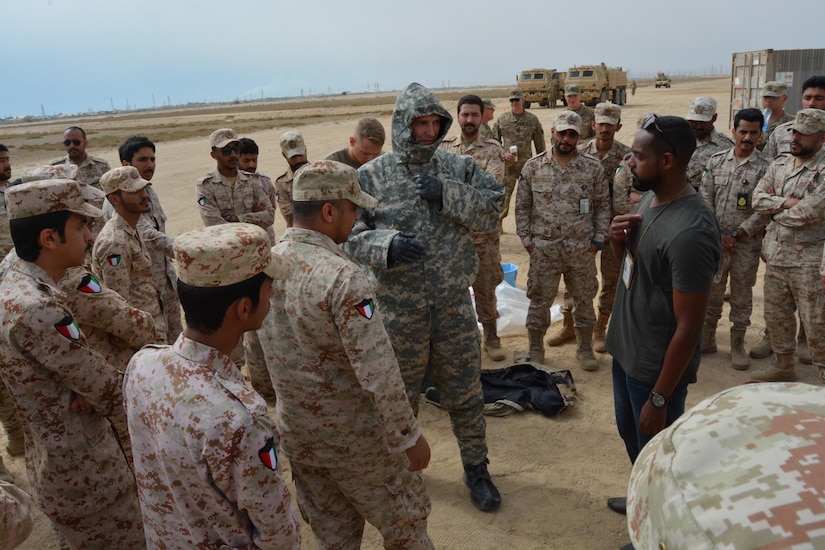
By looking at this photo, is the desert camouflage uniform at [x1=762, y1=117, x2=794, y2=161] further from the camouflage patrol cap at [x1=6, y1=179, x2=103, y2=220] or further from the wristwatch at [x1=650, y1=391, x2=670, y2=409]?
the camouflage patrol cap at [x1=6, y1=179, x2=103, y2=220]

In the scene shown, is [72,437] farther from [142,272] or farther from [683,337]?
[683,337]

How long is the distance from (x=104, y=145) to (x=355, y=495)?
33683 mm

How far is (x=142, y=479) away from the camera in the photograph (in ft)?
5.97

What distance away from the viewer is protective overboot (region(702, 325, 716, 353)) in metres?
5.52

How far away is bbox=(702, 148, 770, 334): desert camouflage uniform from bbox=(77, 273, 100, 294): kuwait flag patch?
487 cm

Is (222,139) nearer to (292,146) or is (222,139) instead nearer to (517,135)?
(292,146)

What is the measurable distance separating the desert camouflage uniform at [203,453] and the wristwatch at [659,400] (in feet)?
5.86

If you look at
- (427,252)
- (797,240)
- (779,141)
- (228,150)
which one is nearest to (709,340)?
(797,240)

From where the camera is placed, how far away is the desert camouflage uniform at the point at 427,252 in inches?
131

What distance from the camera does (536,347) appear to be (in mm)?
5594

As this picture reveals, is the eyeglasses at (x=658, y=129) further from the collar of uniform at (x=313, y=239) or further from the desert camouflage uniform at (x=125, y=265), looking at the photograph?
Result: the desert camouflage uniform at (x=125, y=265)

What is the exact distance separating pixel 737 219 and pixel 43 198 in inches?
210

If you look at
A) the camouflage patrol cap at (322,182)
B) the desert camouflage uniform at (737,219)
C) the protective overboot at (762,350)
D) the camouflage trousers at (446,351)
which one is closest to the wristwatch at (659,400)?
the camouflage trousers at (446,351)

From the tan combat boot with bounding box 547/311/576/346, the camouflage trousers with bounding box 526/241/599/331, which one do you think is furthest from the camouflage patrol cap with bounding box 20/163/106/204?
the tan combat boot with bounding box 547/311/576/346
